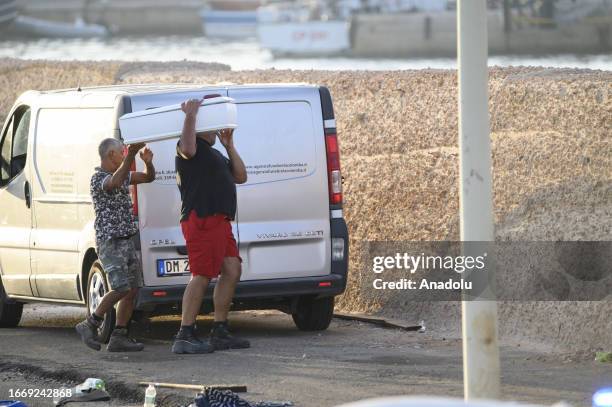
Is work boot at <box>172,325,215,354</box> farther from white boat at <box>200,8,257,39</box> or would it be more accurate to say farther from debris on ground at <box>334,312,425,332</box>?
white boat at <box>200,8,257,39</box>

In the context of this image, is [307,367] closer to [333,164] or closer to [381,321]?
[333,164]

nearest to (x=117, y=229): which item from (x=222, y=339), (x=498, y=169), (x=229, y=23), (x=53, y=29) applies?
(x=222, y=339)

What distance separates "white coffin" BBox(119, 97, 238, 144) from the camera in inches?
396

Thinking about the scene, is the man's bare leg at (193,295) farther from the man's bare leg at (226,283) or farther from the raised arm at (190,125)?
the raised arm at (190,125)

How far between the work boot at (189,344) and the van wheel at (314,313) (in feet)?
4.58

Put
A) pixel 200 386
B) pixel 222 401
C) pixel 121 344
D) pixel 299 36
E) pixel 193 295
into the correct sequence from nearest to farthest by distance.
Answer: pixel 222 401 → pixel 200 386 → pixel 193 295 → pixel 121 344 → pixel 299 36

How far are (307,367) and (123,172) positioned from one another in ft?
6.49

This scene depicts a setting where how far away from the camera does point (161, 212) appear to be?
10781 mm

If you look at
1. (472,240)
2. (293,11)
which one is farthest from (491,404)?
(293,11)

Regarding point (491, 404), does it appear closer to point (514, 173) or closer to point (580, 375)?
point (580, 375)

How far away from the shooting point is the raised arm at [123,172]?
10289 mm

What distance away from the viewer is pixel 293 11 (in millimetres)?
94500

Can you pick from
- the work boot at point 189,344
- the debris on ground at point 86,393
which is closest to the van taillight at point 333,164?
the work boot at point 189,344

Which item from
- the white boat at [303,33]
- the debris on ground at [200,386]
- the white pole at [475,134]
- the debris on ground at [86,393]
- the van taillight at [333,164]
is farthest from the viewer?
the white boat at [303,33]
